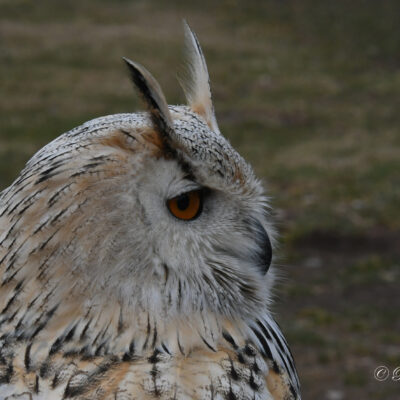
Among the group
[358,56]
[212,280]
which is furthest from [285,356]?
[358,56]

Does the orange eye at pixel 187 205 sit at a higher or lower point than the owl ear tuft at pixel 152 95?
lower

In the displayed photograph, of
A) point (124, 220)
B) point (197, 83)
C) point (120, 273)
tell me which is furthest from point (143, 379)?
point (197, 83)

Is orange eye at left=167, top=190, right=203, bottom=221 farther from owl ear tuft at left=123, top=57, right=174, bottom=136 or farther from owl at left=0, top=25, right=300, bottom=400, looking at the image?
owl ear tuft at left=123, top=57, right=174, bottom=136

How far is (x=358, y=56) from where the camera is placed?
71.7 feet

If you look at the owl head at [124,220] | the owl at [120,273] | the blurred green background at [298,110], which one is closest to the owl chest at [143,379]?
the owl at [120,273]

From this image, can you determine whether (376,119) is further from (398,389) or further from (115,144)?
(115,144)

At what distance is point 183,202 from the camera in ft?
8.76

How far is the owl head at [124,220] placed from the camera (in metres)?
2.54

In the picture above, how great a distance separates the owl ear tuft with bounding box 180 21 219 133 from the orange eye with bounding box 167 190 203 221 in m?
0.59

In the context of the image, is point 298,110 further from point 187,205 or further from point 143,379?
point 143,379

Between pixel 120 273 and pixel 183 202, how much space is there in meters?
0.33

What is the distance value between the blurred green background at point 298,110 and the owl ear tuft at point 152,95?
123 centimetres

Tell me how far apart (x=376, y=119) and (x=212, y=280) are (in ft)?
47.1

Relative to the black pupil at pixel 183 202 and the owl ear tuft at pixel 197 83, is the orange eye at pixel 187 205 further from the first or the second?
the owl ear tuft at pixel 197 83
